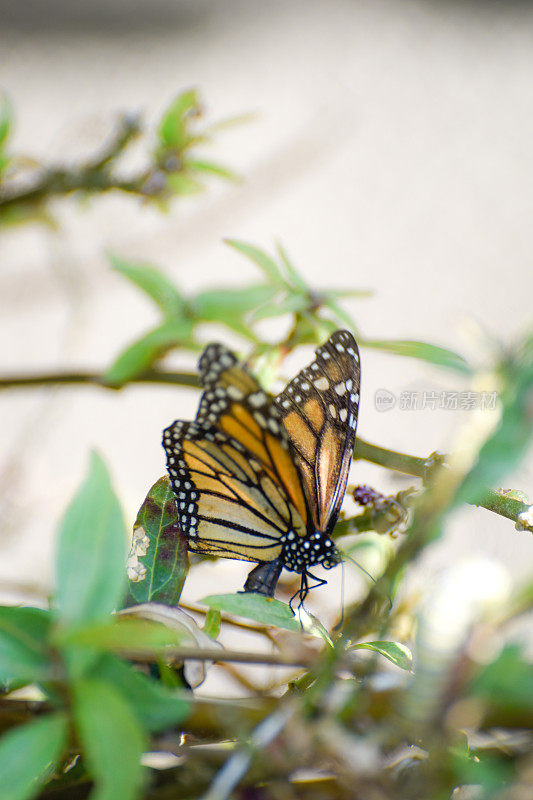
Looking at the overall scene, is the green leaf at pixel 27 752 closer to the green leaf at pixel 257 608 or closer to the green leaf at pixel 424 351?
the green leaf at pixel 257 608

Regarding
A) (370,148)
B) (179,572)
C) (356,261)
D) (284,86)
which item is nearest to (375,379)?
(356,261)

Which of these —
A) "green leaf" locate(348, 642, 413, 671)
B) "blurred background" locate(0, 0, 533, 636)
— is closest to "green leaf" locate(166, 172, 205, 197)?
"green leaf" locate(348, 642, 413, 671)

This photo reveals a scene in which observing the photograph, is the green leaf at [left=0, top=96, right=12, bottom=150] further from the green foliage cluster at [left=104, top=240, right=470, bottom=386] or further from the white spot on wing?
the white spot on wing

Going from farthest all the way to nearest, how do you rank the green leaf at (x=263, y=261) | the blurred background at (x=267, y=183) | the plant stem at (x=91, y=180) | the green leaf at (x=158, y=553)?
the blurred background at (x=267, y=183), the plant stem at (x=91, y=180), the green leaf at (x=263, y=261), the green leaf at (x=158, y=553)

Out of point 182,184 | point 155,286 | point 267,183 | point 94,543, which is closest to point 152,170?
point 182,184

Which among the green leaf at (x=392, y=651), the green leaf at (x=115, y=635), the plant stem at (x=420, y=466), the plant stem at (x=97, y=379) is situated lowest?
the green leaf at (x=392, y=651)

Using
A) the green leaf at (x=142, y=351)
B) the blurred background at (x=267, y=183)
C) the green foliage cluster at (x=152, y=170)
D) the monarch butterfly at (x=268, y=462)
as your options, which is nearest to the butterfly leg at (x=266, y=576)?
the monarch butterfly at (x=268, y=462)

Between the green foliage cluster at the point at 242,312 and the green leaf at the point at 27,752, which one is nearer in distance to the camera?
the green leaf at the point at 27,752

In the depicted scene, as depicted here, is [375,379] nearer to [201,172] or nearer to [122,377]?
[201,172]
